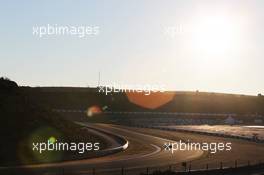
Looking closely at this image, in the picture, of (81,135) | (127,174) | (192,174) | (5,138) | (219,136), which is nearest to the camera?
(192,174)

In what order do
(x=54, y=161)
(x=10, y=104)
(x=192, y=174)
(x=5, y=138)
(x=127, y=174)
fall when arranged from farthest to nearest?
(x=10, y=104)
(x=5, y=138)
(x=54, y=161)
(x=127, y=174)
(x=192, y=174)

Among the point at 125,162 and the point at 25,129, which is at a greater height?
the point at 25,129

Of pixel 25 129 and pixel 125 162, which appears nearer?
pixel 125 162

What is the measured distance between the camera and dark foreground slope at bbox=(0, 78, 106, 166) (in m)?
51.8

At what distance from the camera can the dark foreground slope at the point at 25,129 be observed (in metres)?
51.8

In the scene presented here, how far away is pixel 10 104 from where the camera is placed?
6525cm

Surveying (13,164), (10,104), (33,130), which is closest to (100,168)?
(13,164)

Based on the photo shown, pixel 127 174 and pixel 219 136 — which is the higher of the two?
Answer: pixel 127 174

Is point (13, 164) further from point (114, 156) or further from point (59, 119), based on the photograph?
point (59, 119)

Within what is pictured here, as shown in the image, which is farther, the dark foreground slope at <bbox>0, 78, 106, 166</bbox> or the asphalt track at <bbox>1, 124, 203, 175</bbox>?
the dark foreground slope at <bbox>0, 78, 106, 166</bbox>

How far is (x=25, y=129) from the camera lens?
197 ft

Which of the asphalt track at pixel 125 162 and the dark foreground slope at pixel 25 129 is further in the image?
the dark foreground slope at pixel 25 129

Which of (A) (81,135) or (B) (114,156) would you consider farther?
(A) (81,135)

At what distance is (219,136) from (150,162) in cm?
5179
